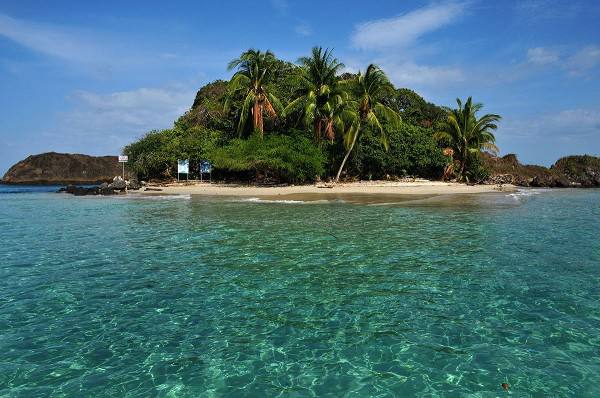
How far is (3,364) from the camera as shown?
16.2ft

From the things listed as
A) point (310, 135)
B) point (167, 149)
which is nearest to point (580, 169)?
point (310, 135)

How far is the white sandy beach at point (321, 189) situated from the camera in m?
31.0

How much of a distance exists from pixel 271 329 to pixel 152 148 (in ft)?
125

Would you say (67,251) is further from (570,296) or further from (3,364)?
(570,296)

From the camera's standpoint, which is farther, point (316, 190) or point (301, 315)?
point (316, 190)

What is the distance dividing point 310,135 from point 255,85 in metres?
6.59

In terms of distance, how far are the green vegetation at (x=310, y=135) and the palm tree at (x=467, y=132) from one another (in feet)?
0.32

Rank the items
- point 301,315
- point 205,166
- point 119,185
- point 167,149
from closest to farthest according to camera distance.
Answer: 1. point 301,315
2. point 119,185
3. point 205,166
4. point 167,149

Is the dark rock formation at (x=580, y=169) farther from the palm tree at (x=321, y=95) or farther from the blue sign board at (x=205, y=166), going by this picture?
the blue sign board at (x=205, y=166)

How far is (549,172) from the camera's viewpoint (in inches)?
2436

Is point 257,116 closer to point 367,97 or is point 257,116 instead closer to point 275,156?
point 275,156

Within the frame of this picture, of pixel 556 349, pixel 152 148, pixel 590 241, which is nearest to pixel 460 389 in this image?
pixel 556 349

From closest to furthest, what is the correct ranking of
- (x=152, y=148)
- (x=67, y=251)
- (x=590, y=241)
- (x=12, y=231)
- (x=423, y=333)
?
1. (x=423, y=333)
2. (x=67, y=251)
3. (x=590, y=241)
4. (x=12, y=231)
5. (x=152, y=148)

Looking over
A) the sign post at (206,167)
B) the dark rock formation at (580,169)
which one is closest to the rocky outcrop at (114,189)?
the sign post at (206,167)
